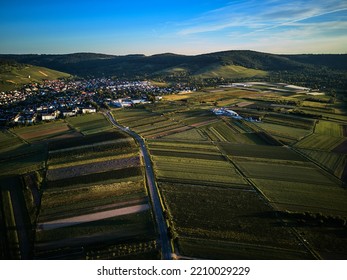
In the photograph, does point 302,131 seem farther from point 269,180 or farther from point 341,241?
point 341,241

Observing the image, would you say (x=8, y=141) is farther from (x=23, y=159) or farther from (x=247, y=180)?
(x=247, y=180)

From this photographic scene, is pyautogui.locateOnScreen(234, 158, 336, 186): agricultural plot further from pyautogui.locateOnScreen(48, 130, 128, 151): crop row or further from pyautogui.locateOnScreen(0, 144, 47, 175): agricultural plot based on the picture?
pyautogui.locateOnScreen(0, 144, 47, 175): agricultural plot

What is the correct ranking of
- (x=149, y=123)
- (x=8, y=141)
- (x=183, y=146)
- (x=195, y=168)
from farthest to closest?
(x=149, y=123) → (x=8, y=141) → (x=183, y=146) → (x=195, y=168)

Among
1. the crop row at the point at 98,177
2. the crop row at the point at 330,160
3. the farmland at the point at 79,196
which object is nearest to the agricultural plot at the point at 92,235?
the farmland at the point at 79,196

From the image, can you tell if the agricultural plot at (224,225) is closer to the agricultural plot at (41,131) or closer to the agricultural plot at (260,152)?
the agricultural plot at (260,152)

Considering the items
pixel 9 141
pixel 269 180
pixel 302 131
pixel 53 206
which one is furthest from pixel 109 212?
pixel 302 131

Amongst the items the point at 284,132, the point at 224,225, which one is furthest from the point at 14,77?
the point at 224,225
